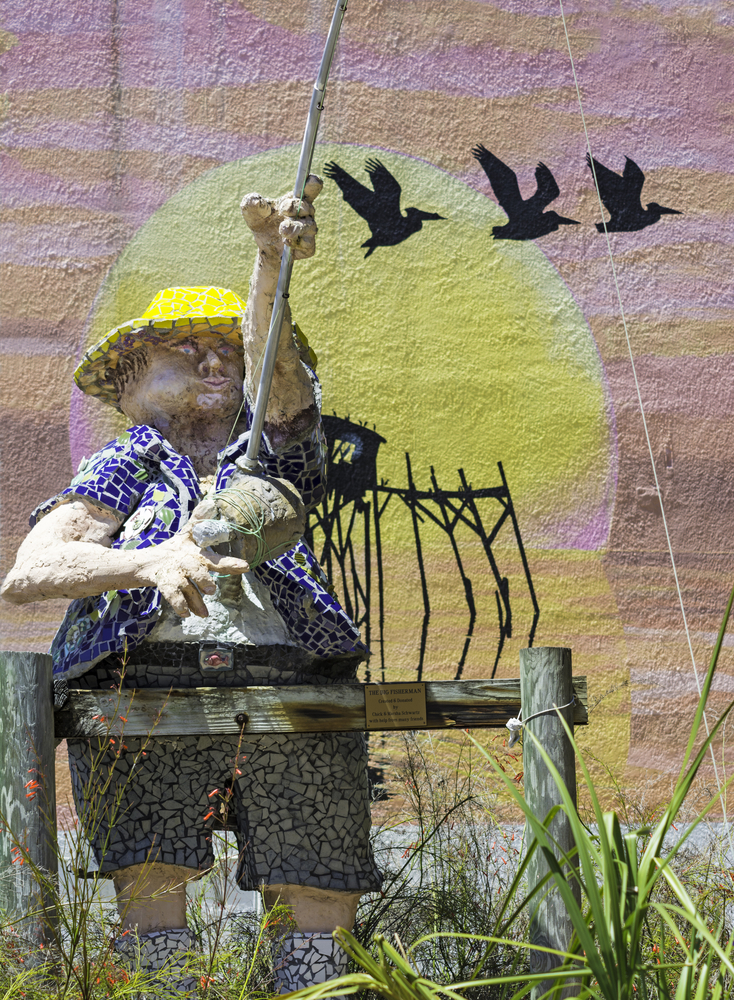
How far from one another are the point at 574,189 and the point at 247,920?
106 inches

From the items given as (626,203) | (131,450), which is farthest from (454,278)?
(131,450)

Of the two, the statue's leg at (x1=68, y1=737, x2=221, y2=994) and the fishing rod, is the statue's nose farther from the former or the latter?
the statue's leg at (x1=68, y1=737, x2=221, y2=994)

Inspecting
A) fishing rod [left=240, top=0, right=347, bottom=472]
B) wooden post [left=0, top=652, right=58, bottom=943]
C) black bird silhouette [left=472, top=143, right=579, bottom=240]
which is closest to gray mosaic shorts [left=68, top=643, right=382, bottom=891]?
wooden post [left=0, top=652, right=58, bottom=943]

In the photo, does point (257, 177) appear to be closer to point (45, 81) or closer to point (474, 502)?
point (45, 81)

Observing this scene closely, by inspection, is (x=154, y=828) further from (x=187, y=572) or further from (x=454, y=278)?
(x=454, y=278)

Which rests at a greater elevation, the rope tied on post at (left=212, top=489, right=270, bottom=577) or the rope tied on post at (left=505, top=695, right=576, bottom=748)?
the rope tied on post at (left=212, top=489, right=270, bottom=577)

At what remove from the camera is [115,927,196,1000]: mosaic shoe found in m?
2.28

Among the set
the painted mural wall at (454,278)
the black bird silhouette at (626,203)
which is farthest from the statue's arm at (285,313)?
the black bird silhouette at (626,203)

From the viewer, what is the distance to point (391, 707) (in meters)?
2.34

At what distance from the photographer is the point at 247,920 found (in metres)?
3.01

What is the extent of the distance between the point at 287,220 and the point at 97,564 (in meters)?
0.77

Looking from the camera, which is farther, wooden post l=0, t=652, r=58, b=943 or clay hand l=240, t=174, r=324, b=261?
wooden post l=0, t=652, r=58, b=943

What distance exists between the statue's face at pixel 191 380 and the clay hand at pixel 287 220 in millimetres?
456

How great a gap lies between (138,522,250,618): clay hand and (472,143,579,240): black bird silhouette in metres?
2.30
